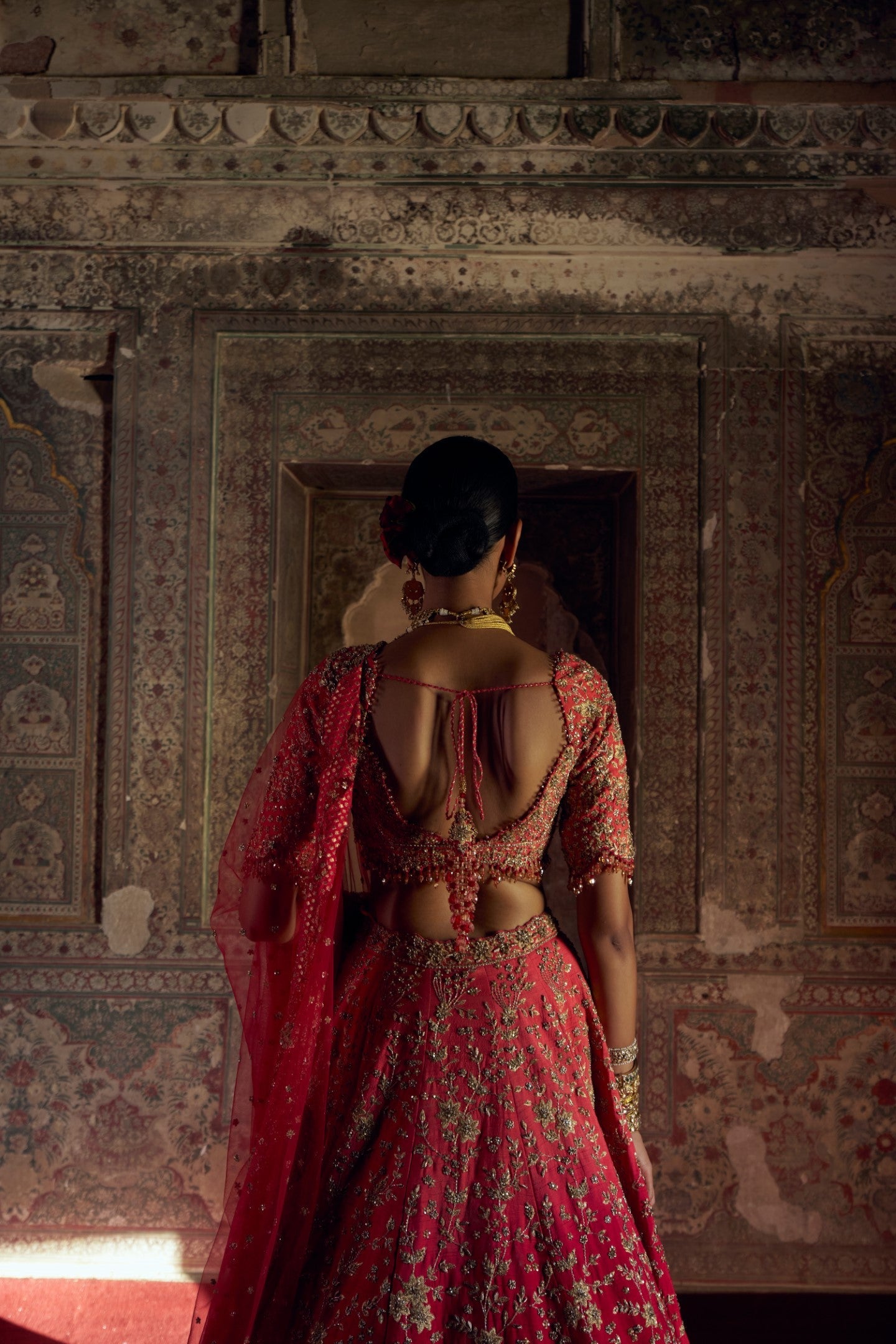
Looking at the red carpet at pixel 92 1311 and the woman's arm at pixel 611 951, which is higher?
the woman's arm at pixel 611 951

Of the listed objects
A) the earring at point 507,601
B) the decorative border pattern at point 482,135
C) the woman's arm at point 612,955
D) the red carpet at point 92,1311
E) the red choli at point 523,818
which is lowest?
the red carpet at point 92,1311

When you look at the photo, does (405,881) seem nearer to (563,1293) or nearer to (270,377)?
(563,1293)

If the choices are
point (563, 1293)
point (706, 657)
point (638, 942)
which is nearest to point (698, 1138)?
point (638, 942)

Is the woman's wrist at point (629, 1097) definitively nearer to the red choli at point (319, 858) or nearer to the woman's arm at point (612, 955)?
the woman's arm at point (612, 955)

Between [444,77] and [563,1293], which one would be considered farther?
[444,77]

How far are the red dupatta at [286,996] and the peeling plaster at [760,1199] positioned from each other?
5.50 feet

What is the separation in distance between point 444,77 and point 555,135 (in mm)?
358

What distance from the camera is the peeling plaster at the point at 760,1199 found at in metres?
2.66

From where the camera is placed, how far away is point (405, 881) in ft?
4.55

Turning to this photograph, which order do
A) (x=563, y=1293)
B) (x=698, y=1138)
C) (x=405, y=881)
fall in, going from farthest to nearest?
(x=698, y=1138), (x=405, y=881), (x=563, y=1293)

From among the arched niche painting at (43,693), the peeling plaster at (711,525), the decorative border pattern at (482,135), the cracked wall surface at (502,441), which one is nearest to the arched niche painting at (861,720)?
the cracked wall surface at (502,441)

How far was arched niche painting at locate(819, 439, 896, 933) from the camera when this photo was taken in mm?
2764

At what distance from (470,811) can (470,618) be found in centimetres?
29

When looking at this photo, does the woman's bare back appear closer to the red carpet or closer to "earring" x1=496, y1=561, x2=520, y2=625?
"earring" x1=496, y1=561, x2=520, y2=625
